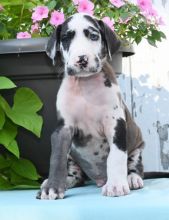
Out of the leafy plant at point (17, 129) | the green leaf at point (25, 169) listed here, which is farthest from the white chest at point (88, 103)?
the green leaf at point (25, 169)

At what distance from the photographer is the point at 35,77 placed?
1494 mm

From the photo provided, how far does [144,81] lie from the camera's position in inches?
78.6

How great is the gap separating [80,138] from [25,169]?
0.68ft

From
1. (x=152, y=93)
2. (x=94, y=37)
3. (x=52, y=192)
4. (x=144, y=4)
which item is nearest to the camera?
(x=52, y=192)

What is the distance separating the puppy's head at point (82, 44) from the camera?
123 centimetres

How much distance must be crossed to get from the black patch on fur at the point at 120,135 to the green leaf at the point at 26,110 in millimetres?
227

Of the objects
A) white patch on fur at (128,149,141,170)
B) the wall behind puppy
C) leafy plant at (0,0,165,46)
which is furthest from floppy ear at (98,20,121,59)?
the wall behind puppy

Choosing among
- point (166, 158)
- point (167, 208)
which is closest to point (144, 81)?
point (166, 158)

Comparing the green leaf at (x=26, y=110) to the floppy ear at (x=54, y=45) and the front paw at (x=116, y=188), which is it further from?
the front paw at (x=116, y=188)

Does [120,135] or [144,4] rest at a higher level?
[144,4]

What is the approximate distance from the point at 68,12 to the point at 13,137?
0.45 metres

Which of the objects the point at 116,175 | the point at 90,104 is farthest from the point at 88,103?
the point at 116,175

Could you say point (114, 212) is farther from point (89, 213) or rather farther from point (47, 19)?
point (47, 19)

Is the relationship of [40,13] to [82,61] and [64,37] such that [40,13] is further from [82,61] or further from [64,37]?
[82,61]
